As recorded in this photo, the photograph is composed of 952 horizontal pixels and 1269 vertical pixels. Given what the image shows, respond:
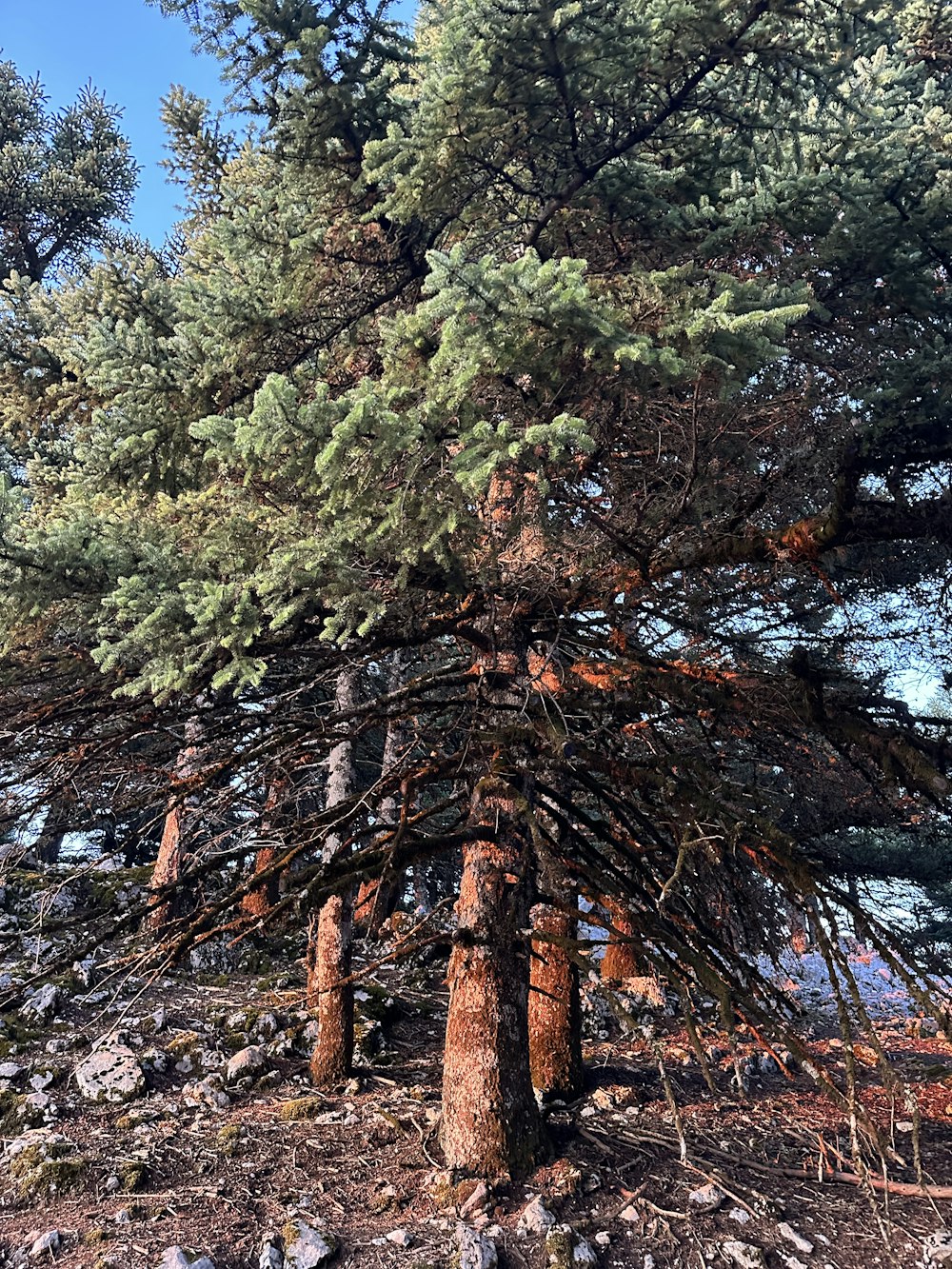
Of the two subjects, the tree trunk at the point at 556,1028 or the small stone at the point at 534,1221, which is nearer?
the small stone at the point at 534,1221

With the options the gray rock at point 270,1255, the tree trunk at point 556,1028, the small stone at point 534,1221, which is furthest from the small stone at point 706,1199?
the gray rock at point 270,1255

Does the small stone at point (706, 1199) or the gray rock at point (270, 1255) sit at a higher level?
the small stone at point (706, 1199)

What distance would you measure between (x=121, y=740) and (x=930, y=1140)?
7.23 m

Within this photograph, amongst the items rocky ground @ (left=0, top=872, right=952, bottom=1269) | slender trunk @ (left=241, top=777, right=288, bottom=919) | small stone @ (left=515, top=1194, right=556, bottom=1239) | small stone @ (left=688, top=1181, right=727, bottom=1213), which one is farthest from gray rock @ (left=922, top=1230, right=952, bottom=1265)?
slender trunk @ (left=241, top=777, right=288, bottom=919)

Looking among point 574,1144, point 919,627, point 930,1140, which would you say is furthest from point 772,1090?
point 919,627

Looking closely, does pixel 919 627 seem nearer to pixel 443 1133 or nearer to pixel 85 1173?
pixel 443 1133

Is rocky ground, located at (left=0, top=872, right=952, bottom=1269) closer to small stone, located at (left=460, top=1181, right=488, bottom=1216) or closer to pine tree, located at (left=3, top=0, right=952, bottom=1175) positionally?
small stone, located at (left=460, top=1181, right=488, bottom=1216)

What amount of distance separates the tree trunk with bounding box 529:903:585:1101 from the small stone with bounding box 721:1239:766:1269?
7.59 feet

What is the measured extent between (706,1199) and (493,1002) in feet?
6.38

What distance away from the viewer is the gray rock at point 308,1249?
186 inches

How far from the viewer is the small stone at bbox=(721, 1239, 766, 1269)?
4598 mm

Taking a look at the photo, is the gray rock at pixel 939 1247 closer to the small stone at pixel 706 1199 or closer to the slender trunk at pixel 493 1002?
the small stone at pixel 706 1199

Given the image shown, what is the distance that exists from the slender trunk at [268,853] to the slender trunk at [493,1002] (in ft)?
4.62

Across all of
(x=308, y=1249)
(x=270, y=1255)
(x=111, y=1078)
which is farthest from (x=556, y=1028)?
(x=111, y=1078)
